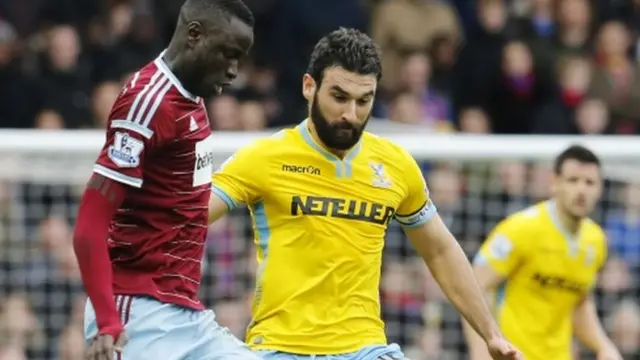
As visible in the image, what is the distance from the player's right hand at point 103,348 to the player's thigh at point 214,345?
1.62ft

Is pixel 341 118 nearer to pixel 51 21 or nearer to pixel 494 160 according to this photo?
pixel 494 160

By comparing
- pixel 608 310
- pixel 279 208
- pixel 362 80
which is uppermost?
pixel 362 80

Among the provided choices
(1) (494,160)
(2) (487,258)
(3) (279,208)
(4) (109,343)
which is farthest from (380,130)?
(4) (109,343)

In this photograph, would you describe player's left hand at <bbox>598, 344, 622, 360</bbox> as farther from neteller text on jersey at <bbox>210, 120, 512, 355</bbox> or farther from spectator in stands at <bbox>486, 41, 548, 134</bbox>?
spectator in stands at <bbox>486, 41, 548, 134</bbox>

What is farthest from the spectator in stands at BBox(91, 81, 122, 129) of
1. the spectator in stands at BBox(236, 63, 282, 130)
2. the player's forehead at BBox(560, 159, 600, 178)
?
the player's forehead at BBox(560, 159, 600, 178)

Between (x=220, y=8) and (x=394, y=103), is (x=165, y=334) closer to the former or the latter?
(x=220, y=8)

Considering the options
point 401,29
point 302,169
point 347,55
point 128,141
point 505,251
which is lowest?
point 505,251

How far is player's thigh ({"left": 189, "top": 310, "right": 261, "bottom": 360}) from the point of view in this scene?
19.7 feet

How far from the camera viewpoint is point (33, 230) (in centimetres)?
1101

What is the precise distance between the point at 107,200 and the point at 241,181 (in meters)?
1.31

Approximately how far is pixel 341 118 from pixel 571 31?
23.4 feet

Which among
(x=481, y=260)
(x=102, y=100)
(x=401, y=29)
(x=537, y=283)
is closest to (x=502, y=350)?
(x=481, y=260)

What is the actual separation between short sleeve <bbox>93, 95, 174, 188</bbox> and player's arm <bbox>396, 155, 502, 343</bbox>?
1.50 metres

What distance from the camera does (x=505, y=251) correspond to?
29.9ft
